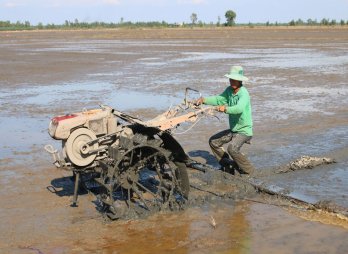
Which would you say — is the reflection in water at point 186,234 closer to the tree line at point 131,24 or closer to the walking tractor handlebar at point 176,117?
the walking tractor handlebar at point 176,117

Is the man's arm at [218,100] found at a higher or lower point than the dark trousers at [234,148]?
higher

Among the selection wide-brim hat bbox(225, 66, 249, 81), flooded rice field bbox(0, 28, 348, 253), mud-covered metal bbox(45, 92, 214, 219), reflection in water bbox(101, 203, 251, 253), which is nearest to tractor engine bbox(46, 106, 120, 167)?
mud-covered metal bbox(45, 92, 214, 219)

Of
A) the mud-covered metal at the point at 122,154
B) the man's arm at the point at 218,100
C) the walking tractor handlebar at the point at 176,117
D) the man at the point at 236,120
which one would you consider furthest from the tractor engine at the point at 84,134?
the man's arm at the point at 218,100

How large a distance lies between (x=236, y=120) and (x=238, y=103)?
48cm

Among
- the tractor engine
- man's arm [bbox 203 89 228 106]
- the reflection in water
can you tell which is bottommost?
the reflection in water

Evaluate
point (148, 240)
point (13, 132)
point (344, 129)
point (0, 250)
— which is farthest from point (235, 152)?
point (13, 132)

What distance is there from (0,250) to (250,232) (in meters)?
2.76

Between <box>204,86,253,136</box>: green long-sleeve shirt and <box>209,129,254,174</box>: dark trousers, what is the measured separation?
111 mm

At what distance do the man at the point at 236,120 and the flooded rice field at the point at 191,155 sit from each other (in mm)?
546

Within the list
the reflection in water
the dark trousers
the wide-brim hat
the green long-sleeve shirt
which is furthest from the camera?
the dark trousers

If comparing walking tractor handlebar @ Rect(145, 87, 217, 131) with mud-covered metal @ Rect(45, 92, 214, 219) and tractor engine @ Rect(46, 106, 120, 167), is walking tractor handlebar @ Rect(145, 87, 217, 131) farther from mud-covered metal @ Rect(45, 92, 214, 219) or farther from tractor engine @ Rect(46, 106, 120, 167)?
tractor engine @ Rect(46, 106, 120, 167)

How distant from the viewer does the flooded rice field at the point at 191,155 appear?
5461mm

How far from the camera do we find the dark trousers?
23.5ft

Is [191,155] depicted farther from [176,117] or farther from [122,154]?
[122,154]
